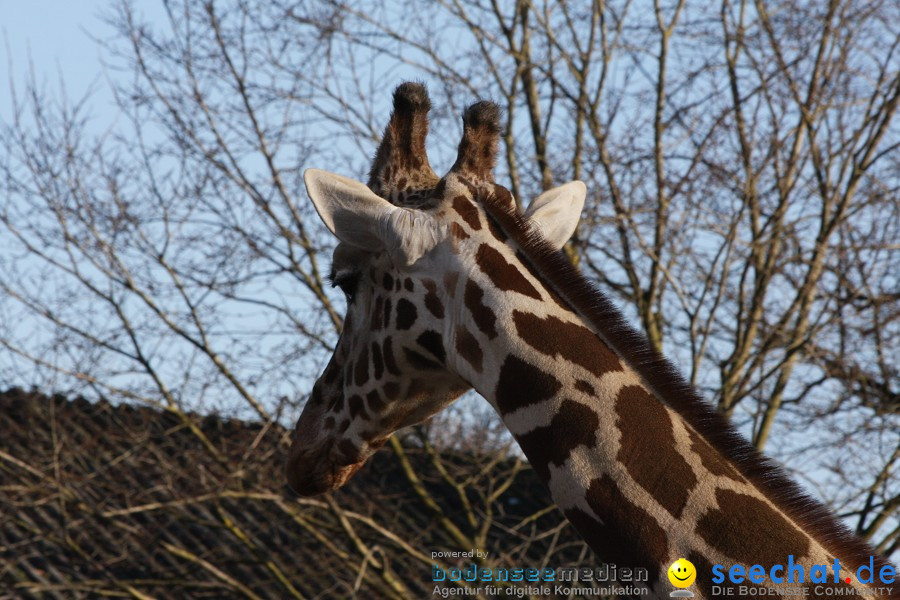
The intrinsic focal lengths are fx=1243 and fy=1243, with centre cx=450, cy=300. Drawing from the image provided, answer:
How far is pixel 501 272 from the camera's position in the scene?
3016 mm

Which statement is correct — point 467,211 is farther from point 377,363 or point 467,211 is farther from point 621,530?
point 621,530

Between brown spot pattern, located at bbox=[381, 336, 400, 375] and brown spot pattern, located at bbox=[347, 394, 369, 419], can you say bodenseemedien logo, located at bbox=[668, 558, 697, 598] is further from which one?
brown spot pattern, located at bbox=[347, 394, 369, 419]

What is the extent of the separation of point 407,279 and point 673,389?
74 cm

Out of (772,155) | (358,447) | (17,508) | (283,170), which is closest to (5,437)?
(17,508)

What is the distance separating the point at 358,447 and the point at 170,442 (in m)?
6.04

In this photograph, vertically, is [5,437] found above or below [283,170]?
below

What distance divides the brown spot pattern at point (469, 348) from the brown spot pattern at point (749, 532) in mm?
647

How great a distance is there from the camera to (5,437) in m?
10.9

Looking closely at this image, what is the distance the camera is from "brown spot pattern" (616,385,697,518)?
2686 mm

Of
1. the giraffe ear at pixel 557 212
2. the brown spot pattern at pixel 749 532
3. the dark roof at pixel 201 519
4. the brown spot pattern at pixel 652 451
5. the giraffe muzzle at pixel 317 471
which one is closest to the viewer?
the brown spot pattern at pixel 749 532

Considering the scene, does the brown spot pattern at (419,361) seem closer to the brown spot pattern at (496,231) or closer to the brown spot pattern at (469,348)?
the brown spot pattern at (469,348)

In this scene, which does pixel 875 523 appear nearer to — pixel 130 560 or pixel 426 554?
pixel 426 554

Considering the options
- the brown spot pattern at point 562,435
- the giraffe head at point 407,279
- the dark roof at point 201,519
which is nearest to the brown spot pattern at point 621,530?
the brown spot pattern at point 562,435

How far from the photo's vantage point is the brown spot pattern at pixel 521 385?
286cm
